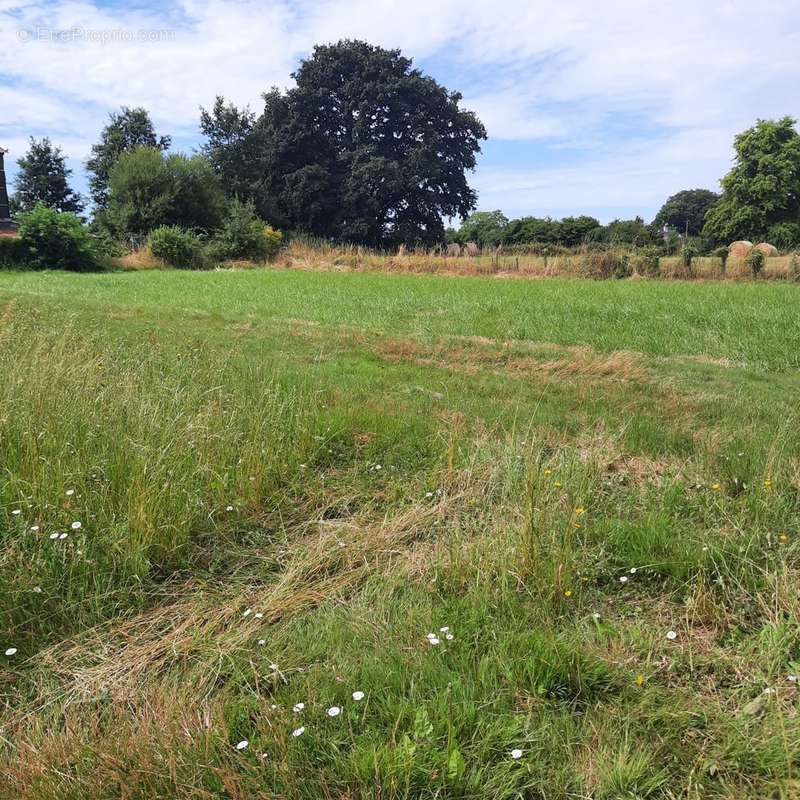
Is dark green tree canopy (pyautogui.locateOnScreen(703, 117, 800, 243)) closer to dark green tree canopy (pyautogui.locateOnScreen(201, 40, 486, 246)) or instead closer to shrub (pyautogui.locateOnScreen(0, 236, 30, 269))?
dark green tree canopy (pyautogui.locateOnScreen(201, 40, 486, 246))

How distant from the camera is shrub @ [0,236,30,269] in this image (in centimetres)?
2864

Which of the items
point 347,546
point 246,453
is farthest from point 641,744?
point 246,453

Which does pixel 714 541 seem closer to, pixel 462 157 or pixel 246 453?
pixel 246 453

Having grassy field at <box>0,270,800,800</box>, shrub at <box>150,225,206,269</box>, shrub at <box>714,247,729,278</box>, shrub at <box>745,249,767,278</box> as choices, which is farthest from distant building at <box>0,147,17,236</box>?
grassy field at <box>0,270,800,800</box>

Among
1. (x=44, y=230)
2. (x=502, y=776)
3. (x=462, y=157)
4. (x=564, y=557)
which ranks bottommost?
(x=502, y=776)

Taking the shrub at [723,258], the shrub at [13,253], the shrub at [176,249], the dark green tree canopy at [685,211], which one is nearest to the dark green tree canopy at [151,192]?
the shrub at [176,249]

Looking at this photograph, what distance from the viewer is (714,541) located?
11.2ft

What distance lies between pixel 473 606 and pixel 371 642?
496 millimetres

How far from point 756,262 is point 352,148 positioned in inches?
1305

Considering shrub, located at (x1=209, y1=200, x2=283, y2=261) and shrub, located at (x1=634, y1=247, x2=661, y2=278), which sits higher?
shrub, located at (x1=209, y1=200, x2=283, y2=261)

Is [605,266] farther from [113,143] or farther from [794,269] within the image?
[113,143]

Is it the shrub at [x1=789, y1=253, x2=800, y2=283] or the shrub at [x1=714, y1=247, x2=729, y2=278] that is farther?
the shrub at [x1=714, y1=247, x2=729, y2=278]

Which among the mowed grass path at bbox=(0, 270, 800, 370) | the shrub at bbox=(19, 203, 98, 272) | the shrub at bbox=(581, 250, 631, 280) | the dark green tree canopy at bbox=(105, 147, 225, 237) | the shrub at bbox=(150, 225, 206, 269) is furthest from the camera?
the dark green tree canopy at bbox=(105, 147, 225, 237)

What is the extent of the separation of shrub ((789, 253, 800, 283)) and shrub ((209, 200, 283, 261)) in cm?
2560
